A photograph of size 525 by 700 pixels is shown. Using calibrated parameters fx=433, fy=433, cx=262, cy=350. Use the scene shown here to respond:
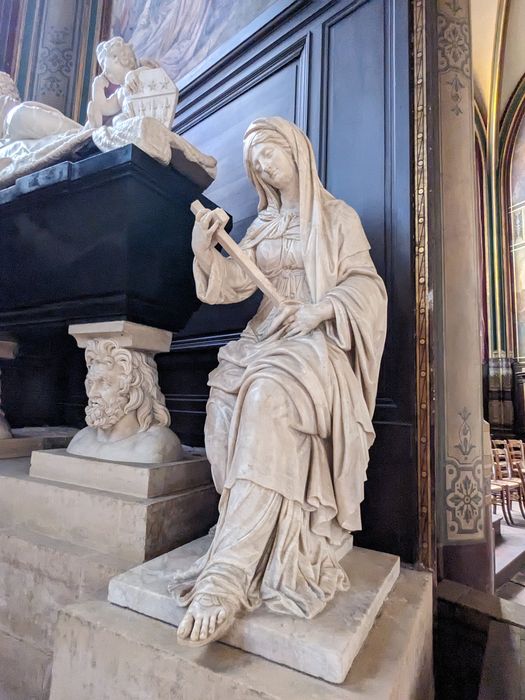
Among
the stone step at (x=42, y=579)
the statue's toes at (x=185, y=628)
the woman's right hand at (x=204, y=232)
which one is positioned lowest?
the stone step at (x=42, y=579)

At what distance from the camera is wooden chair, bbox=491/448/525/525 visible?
469 cm

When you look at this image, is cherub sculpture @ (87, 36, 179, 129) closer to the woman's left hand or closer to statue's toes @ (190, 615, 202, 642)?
the woman's left hand

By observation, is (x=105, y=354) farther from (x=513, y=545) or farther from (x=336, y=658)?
(x=513, y=545)

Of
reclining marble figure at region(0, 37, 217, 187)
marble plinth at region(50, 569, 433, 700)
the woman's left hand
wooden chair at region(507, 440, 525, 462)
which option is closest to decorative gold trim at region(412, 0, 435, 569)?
marble plinth at region(50, 569, 433, 700)

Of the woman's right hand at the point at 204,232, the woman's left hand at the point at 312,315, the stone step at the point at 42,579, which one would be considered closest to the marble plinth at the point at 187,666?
the stone step at the point at 42,579

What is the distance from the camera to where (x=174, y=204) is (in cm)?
204

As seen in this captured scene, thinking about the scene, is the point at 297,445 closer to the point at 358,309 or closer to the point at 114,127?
the point at 358,309

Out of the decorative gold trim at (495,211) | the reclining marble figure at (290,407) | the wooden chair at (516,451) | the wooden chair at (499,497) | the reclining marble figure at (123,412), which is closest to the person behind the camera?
the reclining marble figure at (290,407)

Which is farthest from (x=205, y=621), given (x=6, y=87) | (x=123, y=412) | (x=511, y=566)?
(x=6, y=87)

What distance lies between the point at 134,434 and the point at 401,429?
117cm

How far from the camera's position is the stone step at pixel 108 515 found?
153 cm

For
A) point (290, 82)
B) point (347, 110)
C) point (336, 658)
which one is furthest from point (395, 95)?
point (336, 658)

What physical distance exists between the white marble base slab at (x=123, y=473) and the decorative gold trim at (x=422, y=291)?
3.04ft

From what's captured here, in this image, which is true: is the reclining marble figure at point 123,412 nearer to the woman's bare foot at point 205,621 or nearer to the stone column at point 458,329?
the woman's bare foot at point 205,621
